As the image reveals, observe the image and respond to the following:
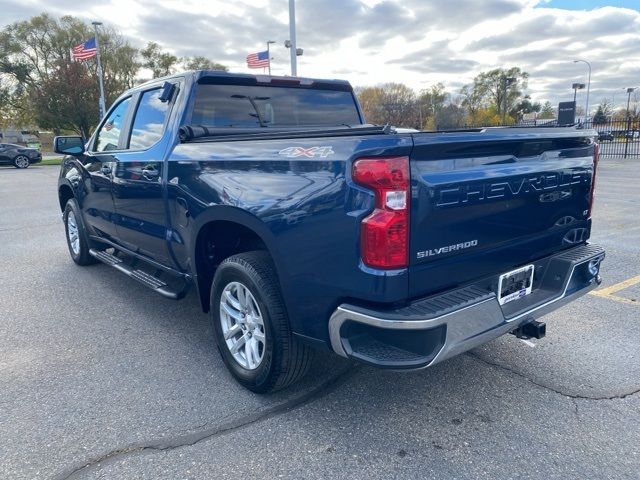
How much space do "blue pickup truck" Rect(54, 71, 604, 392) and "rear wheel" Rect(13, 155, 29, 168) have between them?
28.2 m

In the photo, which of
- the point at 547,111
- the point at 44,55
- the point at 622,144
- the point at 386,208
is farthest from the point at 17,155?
the point at 547,111

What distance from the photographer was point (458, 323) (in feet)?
7.58

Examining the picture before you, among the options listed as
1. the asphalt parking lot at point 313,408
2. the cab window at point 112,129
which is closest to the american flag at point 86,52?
the cab window at point 112,129

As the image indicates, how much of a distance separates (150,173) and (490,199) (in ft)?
8.09

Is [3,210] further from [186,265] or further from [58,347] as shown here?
[186,265]

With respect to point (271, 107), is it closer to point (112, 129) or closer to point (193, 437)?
point (112, 129)

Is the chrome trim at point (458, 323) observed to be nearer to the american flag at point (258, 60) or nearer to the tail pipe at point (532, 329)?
the tail pipe at point (532, 329)

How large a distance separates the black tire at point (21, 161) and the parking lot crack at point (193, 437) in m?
30.0

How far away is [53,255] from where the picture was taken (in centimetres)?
675

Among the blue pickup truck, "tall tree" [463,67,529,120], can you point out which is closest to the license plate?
the blue pickup truck

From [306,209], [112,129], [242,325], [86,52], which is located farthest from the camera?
[86,52]

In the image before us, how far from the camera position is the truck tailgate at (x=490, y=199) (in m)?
2.27

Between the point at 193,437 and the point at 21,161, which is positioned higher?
the point at 21,161

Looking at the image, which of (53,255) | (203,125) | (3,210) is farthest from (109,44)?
(203,125)
